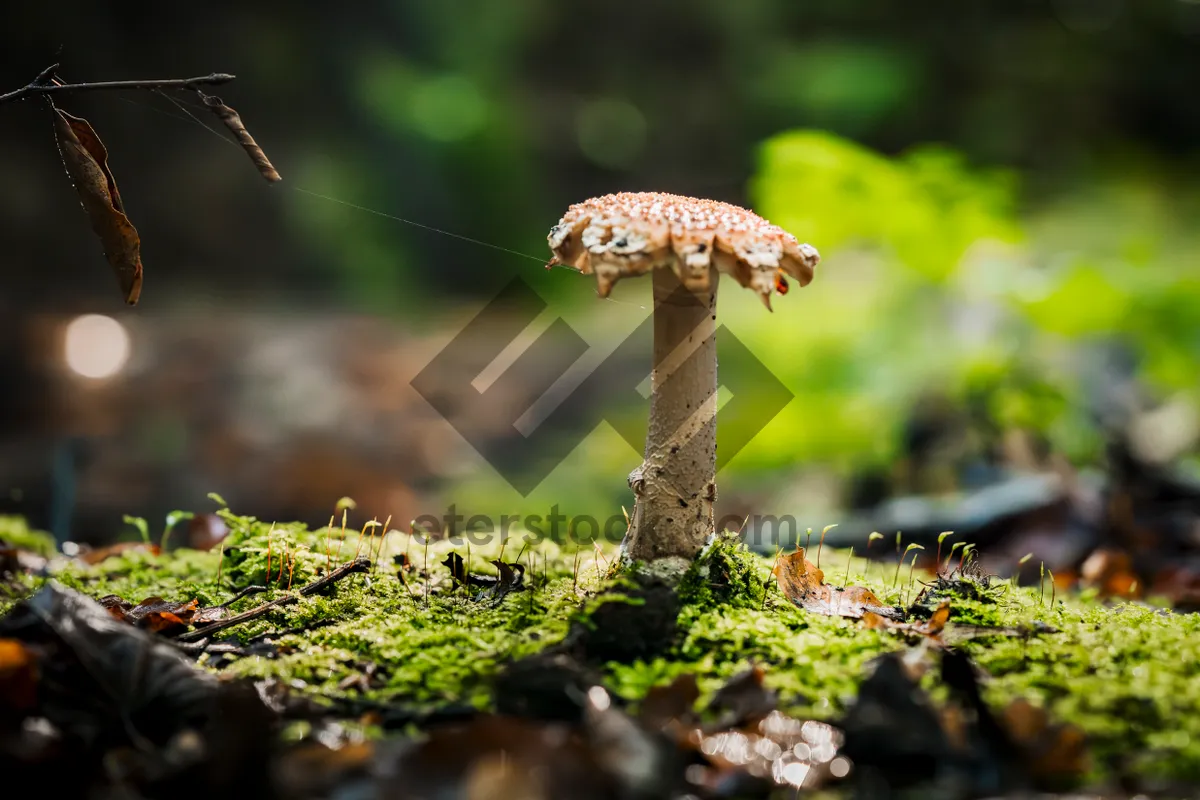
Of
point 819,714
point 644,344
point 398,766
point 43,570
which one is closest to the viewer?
point 398,766

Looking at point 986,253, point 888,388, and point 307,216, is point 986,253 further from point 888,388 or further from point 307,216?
point 307,216

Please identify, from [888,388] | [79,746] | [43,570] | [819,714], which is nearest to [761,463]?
[888,388]

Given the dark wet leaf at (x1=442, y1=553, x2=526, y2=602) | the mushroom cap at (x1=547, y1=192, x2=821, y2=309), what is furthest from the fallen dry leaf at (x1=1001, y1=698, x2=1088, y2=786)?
the dark wet leaf at (x1=442, y1=553, x2=526, y2=602)

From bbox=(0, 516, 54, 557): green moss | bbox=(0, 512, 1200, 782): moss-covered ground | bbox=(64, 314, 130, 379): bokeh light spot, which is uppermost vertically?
bbox=(64, 314, 130, 379): bokeh light spot

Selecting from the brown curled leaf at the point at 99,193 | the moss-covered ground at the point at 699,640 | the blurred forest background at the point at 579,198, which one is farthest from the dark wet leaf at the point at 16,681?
the blurred forest background at the point at 579,198

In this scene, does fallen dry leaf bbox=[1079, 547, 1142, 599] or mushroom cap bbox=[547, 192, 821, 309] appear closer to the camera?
mushroom cap bbox=[547, 192, 821, 309]

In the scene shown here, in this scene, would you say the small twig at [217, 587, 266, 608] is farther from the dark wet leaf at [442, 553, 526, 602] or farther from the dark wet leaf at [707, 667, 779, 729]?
the dark wet leaf at [707, 667, 779, 729]
